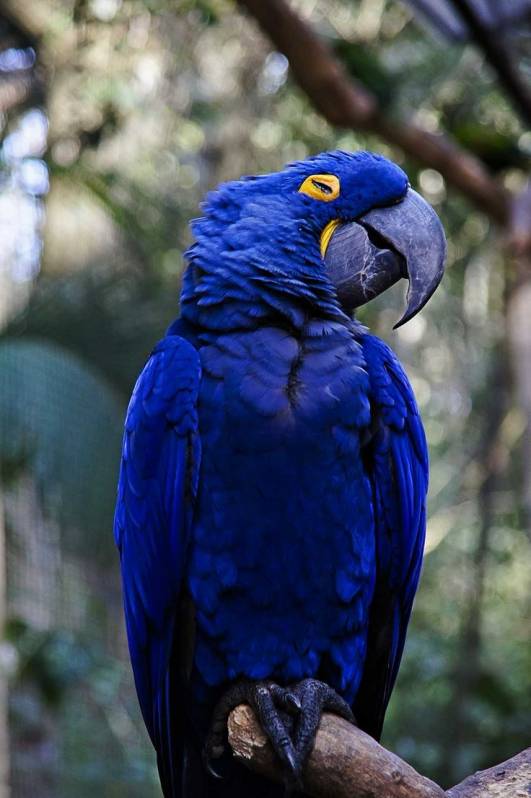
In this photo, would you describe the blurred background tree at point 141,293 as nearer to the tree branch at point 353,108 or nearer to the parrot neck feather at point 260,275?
the tree branch at point 353,108

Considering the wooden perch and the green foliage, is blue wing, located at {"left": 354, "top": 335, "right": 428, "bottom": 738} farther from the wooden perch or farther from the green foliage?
the green foliage

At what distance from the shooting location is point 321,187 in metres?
2.34

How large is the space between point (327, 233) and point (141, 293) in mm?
3778

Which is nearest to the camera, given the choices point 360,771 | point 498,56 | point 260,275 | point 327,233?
point 360,771

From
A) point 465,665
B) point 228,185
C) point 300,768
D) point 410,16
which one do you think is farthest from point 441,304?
point 300,768

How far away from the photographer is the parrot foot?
1.95 meters

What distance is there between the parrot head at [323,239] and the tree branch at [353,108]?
8.04 ft

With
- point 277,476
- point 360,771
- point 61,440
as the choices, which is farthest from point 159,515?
point 61,440

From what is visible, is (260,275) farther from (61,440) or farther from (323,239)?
(61,440)

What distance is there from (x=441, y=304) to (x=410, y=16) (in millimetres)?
2119

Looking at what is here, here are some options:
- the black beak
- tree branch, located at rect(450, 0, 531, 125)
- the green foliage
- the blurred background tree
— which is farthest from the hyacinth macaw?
tree branch, located at rect(450, 0, 531, 125)

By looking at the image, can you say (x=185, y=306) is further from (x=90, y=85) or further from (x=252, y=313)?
(x=90, y=85)

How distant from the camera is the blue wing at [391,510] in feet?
7.50

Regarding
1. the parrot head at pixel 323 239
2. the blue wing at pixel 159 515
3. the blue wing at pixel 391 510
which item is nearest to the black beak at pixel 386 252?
the parrot head at pixel 323 239
